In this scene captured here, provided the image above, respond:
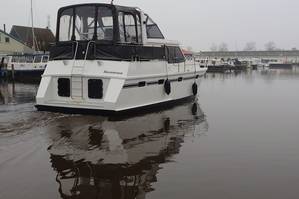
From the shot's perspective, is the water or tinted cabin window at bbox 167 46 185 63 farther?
tinted cabin window at bbox 167 46 185 63

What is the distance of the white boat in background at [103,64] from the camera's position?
10586 mm

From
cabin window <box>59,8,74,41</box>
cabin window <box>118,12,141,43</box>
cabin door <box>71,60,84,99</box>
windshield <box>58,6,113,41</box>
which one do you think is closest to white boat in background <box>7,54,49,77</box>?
cabin window <box>59,8,74,41</box>

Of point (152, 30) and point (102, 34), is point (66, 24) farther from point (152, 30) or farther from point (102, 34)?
point (152, 30)

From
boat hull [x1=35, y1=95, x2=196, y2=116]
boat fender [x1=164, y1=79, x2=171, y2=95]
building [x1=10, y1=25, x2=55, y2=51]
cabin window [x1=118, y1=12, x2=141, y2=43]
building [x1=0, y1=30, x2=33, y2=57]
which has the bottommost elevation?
boat hull [x1=35, y1=95, x2=196, y2=116]

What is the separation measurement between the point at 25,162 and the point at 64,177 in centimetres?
112

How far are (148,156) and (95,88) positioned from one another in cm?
392

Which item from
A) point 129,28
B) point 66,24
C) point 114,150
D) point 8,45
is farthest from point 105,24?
point 8,45

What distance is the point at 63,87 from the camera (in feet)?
36.1

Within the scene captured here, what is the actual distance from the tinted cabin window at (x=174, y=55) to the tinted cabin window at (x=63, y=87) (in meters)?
4.26

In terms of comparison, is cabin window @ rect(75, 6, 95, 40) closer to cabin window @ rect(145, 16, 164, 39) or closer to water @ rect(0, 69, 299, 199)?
cabin window @ rect(145, 16, 164, 39)

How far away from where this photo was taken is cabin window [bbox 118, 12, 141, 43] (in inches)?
462

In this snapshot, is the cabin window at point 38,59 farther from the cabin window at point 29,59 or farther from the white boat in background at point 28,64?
the cabin window at point 29,59

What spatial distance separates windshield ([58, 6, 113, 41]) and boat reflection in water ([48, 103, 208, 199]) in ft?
8.48

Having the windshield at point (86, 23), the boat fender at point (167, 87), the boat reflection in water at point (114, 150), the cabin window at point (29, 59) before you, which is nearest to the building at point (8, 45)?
the cabin window at point (29, 59)
